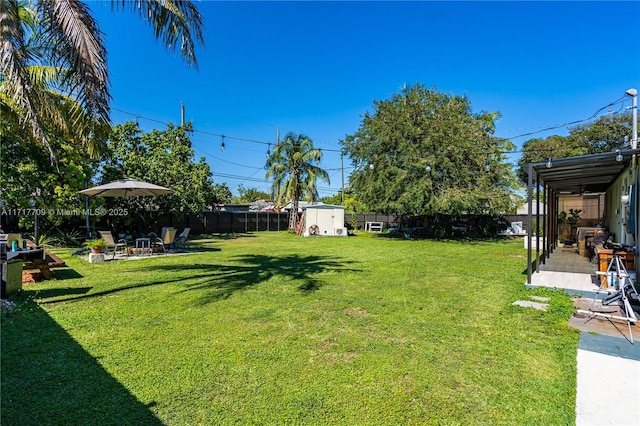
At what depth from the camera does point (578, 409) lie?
255 centimetres

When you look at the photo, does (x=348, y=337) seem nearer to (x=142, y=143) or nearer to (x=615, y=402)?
(x=615, y=402)

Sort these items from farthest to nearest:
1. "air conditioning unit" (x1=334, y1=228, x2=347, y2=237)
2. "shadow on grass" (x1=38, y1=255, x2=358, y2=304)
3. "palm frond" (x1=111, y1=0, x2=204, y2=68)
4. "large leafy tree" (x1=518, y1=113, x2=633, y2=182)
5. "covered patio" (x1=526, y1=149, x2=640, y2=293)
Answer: "large leafy tree" (x1=518, y1=113, x2=633, y2=182) < "air conditioning unit" (x1=334, y1=228, x2=347, y2=237) < "covered patio" (x1=526, y1=149, x2=640, y2=293) < "shadow on grass" (x1=38, y1=255, x2=358, y2=304) < "palm frond" (x1=111, y1=0, x2=204, y2=68)

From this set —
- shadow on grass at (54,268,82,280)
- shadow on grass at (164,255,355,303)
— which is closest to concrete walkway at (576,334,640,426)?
shadow on grass at (164,255,355,303)

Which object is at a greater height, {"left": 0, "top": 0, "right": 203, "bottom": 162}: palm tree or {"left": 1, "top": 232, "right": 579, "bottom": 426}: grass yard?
{"left": 0, "top": 0, "right": 203, "bottom": 162}: palm tree

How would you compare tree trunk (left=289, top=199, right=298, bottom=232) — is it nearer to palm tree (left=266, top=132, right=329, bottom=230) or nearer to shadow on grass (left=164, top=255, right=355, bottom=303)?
palm tree (left=266, top=132, right=329, bottom=230)

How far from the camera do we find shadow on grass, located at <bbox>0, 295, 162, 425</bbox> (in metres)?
2.36

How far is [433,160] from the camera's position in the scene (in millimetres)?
16609

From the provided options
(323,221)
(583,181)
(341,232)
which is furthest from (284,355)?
(323,221)

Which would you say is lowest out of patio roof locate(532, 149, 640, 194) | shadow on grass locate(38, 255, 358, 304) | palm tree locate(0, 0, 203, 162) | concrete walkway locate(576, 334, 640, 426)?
concrete walkway locate(576, 334, 640, 426)

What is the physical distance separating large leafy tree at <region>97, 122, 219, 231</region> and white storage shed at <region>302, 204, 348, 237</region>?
6.21 m

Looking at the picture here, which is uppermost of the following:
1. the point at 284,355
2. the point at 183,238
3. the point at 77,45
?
the point at 77,45

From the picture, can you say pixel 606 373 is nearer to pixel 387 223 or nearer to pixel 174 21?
pixel 174 21

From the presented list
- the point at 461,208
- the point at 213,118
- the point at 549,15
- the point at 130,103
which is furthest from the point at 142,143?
the point at 549,15

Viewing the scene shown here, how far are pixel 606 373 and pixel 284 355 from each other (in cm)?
298
